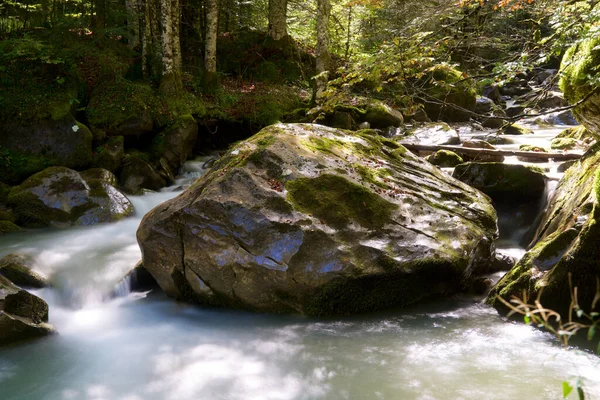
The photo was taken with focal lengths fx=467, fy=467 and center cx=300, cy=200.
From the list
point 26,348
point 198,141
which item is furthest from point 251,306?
point 198,141

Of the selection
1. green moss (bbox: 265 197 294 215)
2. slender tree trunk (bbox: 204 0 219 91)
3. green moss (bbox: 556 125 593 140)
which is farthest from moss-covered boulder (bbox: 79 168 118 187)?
green moss (bbox: 556 125 593 140)

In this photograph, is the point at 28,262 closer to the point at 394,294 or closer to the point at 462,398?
the point at 394,294

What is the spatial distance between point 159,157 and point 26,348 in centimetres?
685

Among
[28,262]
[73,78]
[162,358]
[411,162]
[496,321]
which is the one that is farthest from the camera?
[73,78]

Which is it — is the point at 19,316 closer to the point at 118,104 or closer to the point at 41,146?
the point at 41,146

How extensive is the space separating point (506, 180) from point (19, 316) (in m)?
7.29

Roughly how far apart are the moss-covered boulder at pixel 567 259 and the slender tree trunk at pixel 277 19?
1340cm

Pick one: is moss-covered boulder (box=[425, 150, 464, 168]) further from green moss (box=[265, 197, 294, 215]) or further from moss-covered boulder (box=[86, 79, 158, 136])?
moss-covered boulder (box=[86, 79, 158, 136])

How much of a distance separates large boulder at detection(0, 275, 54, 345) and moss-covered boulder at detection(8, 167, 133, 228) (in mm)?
3459

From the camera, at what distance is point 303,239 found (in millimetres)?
5125

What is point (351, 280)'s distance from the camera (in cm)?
504

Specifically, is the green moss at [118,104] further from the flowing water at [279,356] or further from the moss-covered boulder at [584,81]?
the moss-covered boulder at [584,81]

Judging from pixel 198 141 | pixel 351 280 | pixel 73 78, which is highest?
pixel 73 78

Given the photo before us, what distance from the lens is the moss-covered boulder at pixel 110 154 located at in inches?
397
